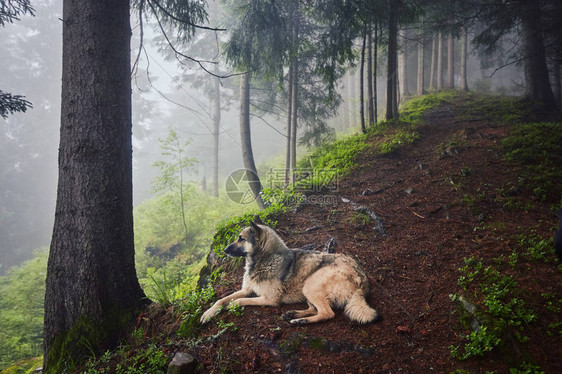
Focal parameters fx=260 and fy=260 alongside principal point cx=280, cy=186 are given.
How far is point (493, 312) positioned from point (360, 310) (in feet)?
4.23

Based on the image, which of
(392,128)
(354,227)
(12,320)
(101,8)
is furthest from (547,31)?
(12,320)

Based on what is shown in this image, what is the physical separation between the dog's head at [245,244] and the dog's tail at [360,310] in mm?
1668

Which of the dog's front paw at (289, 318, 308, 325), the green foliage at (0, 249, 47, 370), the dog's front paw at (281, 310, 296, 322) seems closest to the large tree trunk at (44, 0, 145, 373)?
the dog's front paw at (281, 310, 296, 322)

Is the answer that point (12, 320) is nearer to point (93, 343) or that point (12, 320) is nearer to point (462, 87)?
point (93, 343)

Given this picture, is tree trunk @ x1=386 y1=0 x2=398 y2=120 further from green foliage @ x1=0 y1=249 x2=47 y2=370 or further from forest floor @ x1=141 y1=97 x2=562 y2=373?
green foliage @ x1=0 y1=249 x2=47 y2=370

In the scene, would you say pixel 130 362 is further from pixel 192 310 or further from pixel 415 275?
pixel 415 275

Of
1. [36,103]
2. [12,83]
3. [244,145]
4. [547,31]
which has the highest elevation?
[12,83]

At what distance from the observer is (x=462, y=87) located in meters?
18.9

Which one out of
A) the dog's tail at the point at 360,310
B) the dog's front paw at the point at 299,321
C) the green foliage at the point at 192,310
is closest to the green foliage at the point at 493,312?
the dog's tail at the point at 360,310

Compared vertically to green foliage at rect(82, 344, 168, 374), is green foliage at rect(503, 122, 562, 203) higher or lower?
higher

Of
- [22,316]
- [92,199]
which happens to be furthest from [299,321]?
[22,316]

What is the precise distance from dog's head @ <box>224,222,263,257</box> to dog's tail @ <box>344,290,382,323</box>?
1668 mm

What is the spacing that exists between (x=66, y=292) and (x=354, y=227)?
492cm

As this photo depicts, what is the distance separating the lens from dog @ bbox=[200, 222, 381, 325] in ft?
10.7
